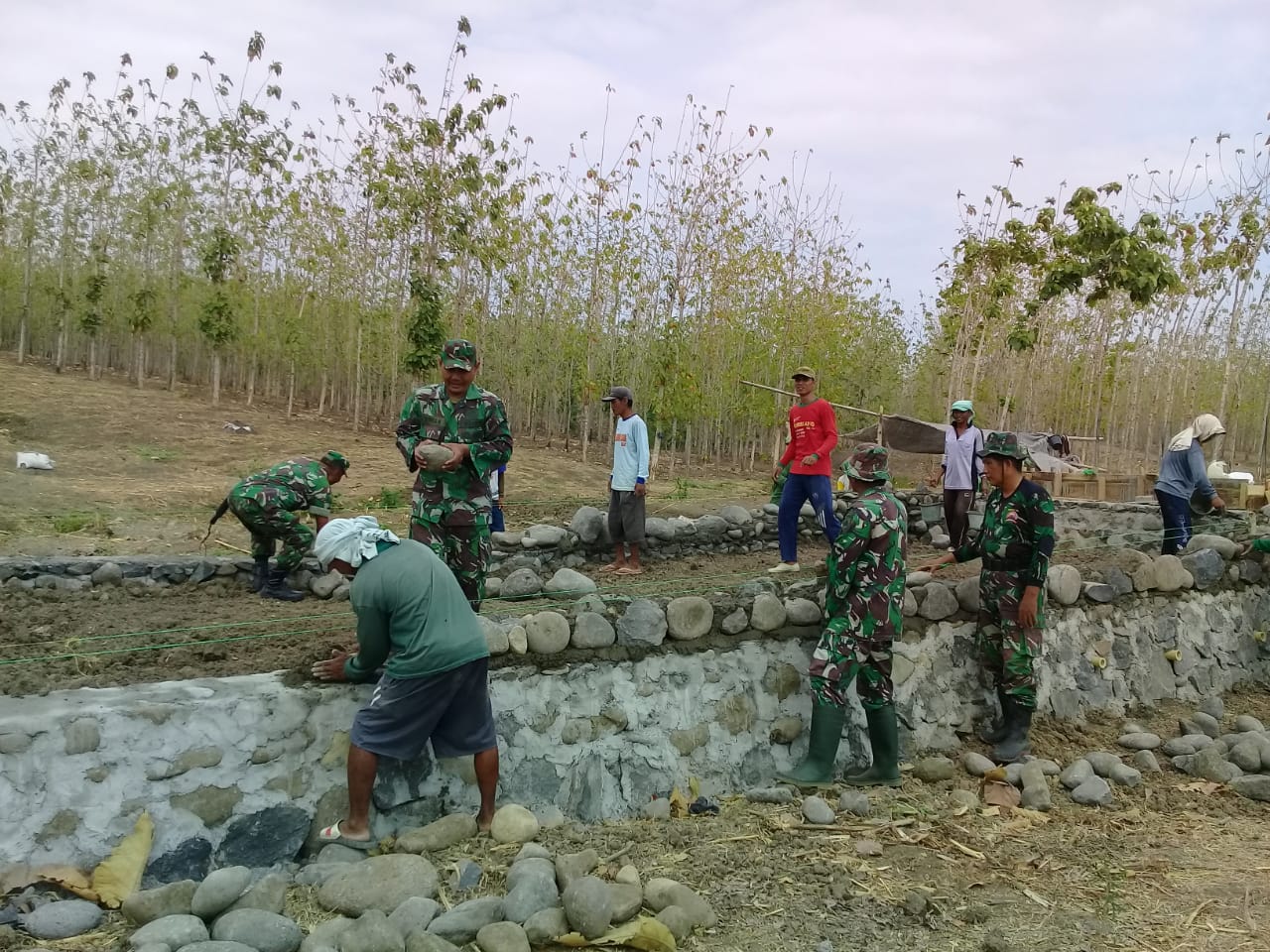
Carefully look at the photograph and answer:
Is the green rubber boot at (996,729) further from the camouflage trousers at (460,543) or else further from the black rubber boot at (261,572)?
the black rubber boot at (261,572)

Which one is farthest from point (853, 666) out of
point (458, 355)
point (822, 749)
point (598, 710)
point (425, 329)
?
point (425, 329)

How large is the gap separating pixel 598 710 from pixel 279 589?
273cm

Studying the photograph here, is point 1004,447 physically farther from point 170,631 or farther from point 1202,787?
point 170,631

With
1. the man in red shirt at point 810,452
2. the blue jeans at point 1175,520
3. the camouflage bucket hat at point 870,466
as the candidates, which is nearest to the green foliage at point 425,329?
the man in red shirt at point 810,452

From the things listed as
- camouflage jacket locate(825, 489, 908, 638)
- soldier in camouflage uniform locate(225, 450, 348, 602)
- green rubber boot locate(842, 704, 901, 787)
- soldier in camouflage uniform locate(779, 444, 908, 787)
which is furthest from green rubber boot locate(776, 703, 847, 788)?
soldier in camouflage uniform locate(225, 450, 348, 602)

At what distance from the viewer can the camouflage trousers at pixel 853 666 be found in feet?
13.3

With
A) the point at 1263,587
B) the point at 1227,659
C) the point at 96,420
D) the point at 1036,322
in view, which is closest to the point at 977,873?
the point at 1227,659

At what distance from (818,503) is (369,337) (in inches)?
551

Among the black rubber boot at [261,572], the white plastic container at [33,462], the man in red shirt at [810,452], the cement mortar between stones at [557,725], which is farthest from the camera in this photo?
the white plastic container at [33,462]

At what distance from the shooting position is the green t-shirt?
10.3 ft

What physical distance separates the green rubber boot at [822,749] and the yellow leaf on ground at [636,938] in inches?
61.7

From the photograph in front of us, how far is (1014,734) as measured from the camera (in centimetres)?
454

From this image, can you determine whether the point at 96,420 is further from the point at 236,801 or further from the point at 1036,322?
the point at 1036,322

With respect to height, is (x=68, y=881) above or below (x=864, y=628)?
below
